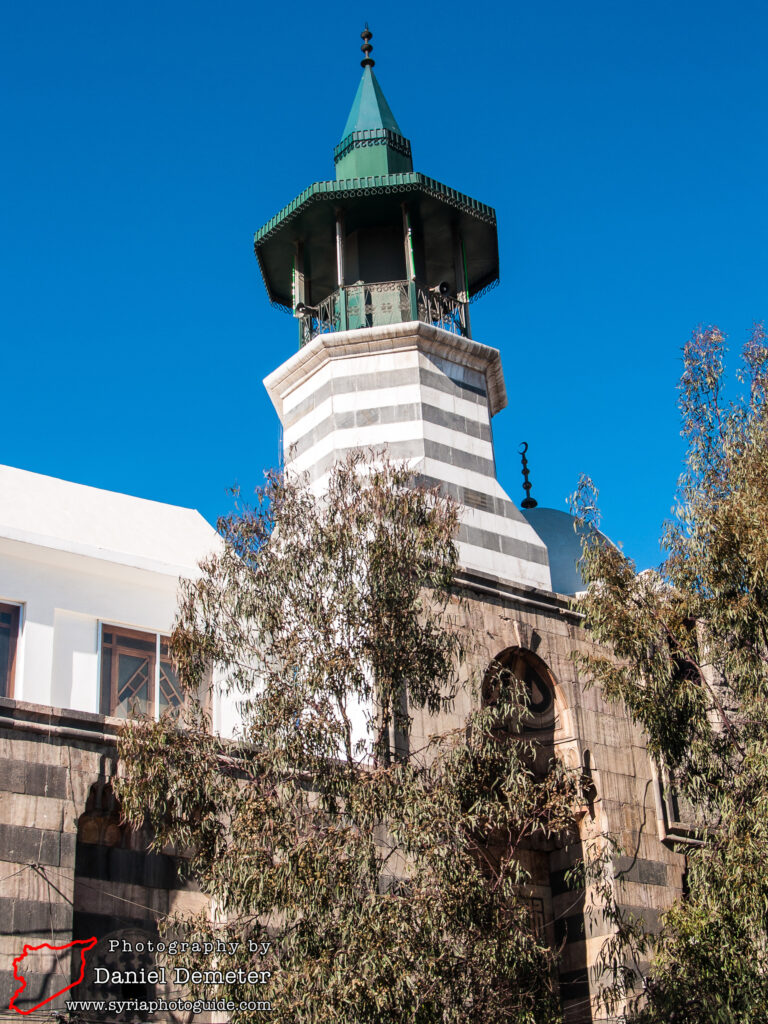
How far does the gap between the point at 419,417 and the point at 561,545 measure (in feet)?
14.7

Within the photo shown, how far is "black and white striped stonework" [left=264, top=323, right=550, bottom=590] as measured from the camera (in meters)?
20.0

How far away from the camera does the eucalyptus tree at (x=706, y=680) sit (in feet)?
44.7

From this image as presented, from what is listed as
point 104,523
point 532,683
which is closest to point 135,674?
point 104,523

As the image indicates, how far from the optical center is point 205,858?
13.1 m

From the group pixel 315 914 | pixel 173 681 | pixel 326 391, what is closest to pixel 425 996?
pixel 315 914

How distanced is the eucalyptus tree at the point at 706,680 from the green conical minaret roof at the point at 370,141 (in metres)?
8.38

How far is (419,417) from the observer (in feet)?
66.4

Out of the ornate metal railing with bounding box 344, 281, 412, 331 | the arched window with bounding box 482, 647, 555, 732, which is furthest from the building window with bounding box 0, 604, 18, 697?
the ornate metal railing with bounding box 344, 281, 412, 331

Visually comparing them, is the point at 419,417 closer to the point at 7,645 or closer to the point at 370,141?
the point at 370,141

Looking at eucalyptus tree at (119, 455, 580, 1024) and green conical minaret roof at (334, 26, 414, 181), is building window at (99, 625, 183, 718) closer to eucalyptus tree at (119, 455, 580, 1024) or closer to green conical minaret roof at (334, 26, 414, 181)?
eucalyptus tree at (119, 455, 580, 1024)

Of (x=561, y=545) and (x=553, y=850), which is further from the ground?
(x=561, y=545)

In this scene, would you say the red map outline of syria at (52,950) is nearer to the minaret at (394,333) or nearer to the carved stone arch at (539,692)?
the carved stone arch at (539,692)

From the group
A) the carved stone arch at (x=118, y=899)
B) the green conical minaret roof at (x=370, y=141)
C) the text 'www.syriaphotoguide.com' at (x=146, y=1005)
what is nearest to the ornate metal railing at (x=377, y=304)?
the green conical minaret roof at (x=370, y=141)

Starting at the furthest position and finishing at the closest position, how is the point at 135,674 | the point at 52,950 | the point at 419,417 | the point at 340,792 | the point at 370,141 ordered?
the point at 370,141 < the point at 419,417 < the point at 135,674 < the point at 52,950 < the point at 340,792
